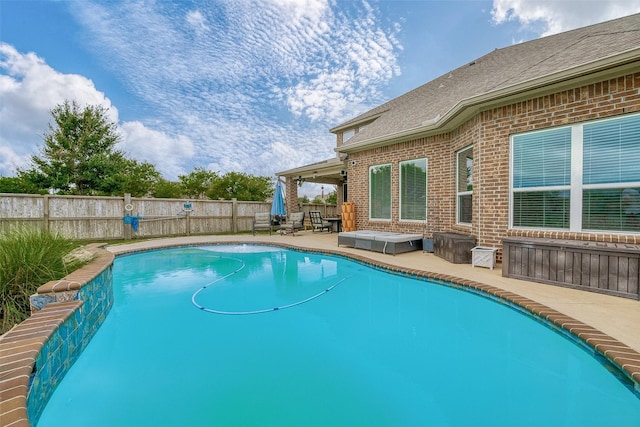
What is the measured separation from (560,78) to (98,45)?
45.9ft

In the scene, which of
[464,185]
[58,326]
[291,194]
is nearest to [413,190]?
[464,185]

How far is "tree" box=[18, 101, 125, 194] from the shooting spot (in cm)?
1438

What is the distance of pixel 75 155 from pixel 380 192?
15530 mm

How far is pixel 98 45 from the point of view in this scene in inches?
420

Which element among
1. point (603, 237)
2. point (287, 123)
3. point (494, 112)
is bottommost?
point (603, 237)

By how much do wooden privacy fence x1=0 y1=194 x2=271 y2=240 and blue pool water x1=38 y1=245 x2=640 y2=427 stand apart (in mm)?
7035

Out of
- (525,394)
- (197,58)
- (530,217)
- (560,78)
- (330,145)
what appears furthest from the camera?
(330,145)

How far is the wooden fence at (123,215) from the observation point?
955cm

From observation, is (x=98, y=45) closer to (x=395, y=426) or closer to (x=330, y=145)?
(x=330, y=145)

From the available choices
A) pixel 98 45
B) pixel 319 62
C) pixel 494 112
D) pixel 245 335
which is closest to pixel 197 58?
pixel 98 45

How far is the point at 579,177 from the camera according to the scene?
498 cm

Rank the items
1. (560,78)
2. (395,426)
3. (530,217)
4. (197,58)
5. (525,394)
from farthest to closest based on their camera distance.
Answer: (197,58), (530,217), (560,78), (525,394), (395,426)

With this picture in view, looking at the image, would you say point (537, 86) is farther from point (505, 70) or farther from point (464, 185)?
point (464, 185)

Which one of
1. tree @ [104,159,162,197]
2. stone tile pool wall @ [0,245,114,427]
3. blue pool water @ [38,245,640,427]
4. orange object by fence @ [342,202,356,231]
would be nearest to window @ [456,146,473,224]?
blue pool water @ [38,245,640,427]
